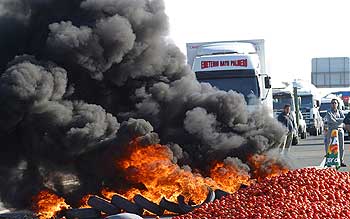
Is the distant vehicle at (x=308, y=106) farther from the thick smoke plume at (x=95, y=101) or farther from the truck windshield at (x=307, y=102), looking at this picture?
the thick smoke plume at (x=95, y=101)

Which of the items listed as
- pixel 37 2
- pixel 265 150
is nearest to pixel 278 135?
pixel 265 150

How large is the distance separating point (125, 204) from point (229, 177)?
2060mm

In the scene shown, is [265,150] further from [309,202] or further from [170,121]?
[309,202]

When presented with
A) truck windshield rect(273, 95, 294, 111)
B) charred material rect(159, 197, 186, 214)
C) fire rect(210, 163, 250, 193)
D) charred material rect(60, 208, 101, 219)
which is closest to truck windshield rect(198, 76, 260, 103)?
fire rect(210, 163, 250, 193)

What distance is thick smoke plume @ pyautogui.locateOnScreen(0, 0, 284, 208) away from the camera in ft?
40.3

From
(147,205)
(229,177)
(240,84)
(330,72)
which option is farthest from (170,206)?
(330,72)

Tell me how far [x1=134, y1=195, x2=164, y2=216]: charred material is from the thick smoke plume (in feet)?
3.78

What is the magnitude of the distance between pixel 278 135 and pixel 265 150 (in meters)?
0.59

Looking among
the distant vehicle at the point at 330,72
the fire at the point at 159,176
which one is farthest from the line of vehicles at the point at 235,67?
the distant vehicle at the point at 330,72

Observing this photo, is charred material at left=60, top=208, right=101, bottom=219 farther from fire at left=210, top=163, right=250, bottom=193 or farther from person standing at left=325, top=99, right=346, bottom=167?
person standing at left=325, top=99, right=346, bottom=167

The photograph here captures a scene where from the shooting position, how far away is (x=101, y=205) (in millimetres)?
11531

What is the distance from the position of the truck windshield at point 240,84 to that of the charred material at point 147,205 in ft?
36.3

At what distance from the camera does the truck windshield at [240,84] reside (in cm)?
2231

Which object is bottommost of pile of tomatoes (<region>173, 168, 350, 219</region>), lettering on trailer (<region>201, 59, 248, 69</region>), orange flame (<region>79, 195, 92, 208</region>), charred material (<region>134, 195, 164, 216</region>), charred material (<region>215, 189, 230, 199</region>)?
orange flame (<region>79, 195, 92, 208</region>)
